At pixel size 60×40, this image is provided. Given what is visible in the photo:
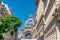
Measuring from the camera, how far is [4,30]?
13297 mm

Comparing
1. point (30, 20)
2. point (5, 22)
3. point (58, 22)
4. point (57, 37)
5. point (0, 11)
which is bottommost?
point (57, 37)

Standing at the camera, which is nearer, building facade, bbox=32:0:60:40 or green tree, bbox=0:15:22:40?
building facade, bbox=32:0:60:40

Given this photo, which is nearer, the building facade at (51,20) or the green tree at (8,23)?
the building facade at (51,20)

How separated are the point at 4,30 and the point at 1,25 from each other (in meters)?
0.32

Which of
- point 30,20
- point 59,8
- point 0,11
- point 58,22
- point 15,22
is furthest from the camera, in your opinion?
point 30,20

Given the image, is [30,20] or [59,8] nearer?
[59,8]

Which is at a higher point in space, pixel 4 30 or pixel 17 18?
pixel 17 18

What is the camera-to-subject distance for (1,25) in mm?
13188

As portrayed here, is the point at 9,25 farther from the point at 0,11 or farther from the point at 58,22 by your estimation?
the point at 0,11

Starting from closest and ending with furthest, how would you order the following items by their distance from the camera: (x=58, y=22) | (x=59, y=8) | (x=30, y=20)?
(x=59, y=8), (x=58, y=22), (x=30, y=20)

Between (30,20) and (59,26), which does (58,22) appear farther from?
(30,20)

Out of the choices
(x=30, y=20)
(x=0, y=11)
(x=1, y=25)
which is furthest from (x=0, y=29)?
(x=30, y=20)

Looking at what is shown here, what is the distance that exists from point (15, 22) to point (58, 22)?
436 centimetres

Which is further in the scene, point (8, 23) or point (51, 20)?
point (8, 23)
